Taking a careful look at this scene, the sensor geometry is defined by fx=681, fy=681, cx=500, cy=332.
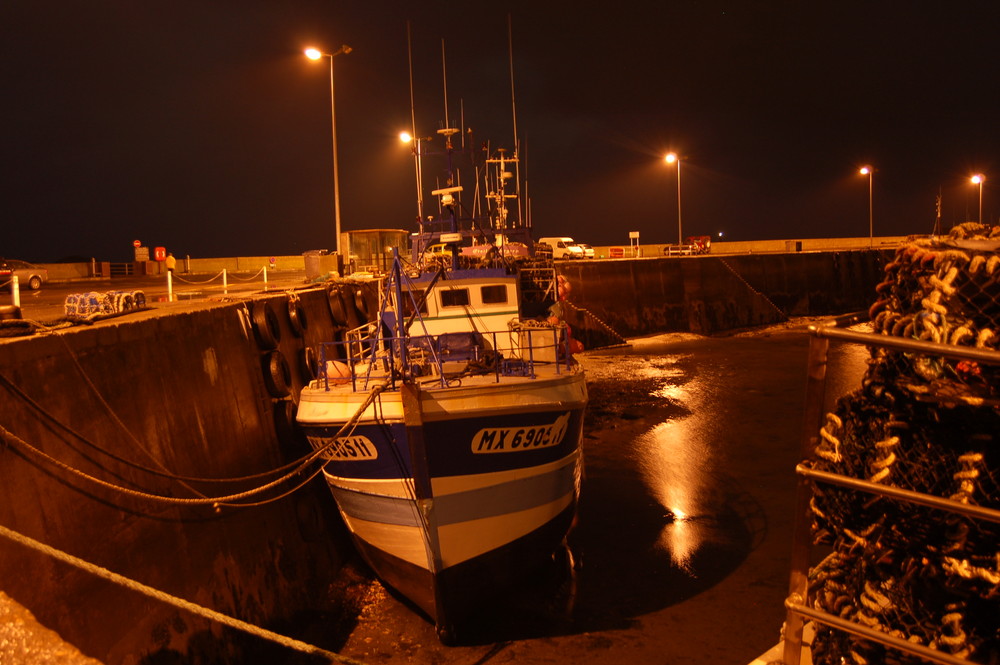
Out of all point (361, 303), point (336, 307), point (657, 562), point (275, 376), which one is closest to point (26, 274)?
point (361, 303)

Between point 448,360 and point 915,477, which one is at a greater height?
point 915,477

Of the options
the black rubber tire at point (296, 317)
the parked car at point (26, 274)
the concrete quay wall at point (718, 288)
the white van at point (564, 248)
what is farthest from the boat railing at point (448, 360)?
the white van at point (564, 248)

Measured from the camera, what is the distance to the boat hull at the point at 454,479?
730cm

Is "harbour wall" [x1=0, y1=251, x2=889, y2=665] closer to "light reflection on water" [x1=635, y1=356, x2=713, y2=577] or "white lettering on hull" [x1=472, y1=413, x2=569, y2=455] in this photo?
"white lettering on hull" [x1=472, y1=413, x2=569, y2=455]

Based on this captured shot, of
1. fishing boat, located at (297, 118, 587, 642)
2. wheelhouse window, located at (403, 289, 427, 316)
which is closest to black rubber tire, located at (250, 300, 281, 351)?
fishing boat, located at (297, 118, 587, 642)

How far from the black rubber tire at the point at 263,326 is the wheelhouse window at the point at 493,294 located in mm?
3210

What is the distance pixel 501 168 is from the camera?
800 inches

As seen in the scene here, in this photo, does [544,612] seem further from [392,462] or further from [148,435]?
[148,435]

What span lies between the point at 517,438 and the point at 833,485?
523 centimetres

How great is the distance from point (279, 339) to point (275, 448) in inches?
73.9

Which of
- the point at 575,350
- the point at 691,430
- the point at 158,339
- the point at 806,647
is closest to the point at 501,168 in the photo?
the point at 691,430

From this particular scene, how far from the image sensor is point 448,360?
9289 mm

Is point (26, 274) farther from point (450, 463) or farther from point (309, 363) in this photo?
point (450, 463)

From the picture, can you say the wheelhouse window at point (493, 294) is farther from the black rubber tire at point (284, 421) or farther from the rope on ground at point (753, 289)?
the rope on ground at point (753, 289)
